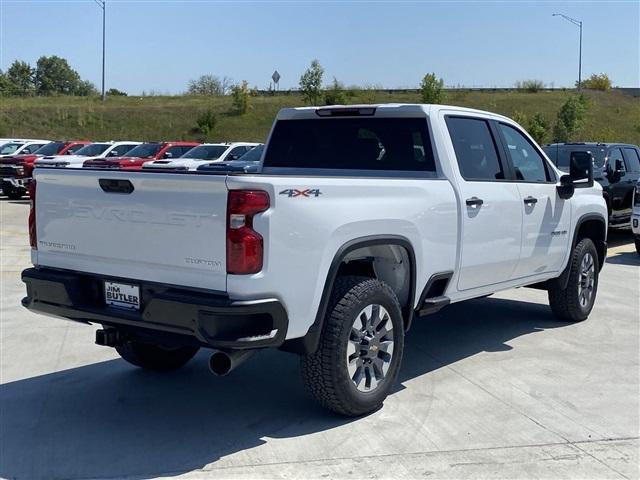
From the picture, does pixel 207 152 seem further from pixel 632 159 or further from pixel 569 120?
pixel 569 120

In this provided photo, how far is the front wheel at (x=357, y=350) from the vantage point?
4.73 metres

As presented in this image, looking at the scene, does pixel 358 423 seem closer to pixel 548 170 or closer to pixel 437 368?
pixel 437 368

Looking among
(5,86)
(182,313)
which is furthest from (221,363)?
(5,86)

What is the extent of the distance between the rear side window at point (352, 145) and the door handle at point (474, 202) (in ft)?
1.19

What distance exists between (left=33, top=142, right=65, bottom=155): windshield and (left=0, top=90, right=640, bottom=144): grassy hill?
27.1 metres

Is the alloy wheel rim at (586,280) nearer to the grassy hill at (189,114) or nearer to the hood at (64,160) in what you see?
the hood at (64,160)

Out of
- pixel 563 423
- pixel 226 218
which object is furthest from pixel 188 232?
pixel 563 423

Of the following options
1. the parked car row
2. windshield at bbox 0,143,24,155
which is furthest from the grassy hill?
the parked car row

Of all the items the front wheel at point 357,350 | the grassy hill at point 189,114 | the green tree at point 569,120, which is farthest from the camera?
the grassy hill at point 189,114

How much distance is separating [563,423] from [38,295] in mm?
3560

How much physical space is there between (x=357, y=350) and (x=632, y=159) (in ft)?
39.1

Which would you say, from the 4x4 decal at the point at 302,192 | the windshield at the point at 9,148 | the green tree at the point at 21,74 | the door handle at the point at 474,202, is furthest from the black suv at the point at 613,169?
the green tree at the point at 21,74

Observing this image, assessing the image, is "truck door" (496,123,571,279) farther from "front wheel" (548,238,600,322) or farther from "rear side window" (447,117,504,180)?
"front wheel" (548,238,600,322)

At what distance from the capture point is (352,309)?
4.81m
